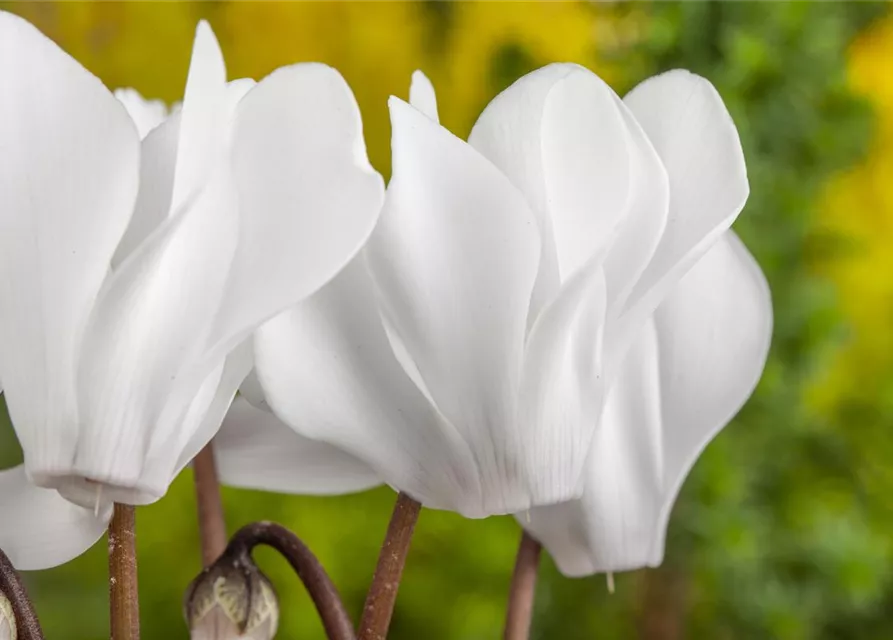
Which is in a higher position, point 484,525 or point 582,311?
point 582,311

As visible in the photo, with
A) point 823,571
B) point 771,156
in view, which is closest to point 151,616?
point 823,571

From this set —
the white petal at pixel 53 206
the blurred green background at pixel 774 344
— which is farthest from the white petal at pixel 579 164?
the blurred green background at pixel 774 344

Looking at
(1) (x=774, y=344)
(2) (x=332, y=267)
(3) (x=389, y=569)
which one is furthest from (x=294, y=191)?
(1) (x=774, y=344)

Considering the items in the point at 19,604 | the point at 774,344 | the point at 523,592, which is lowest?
the point at 774,344

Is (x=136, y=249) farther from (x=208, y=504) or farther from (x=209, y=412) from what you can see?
(x=208, y=504)

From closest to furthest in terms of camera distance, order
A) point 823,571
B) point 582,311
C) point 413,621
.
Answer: point 582,311, point 823,571, point 413,621

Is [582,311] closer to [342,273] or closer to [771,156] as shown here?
[342,273]

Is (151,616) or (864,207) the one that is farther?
(864,207)

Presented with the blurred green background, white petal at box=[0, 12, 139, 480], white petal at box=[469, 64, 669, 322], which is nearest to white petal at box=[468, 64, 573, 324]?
white petal at box=[469, 64, 669, 322]
